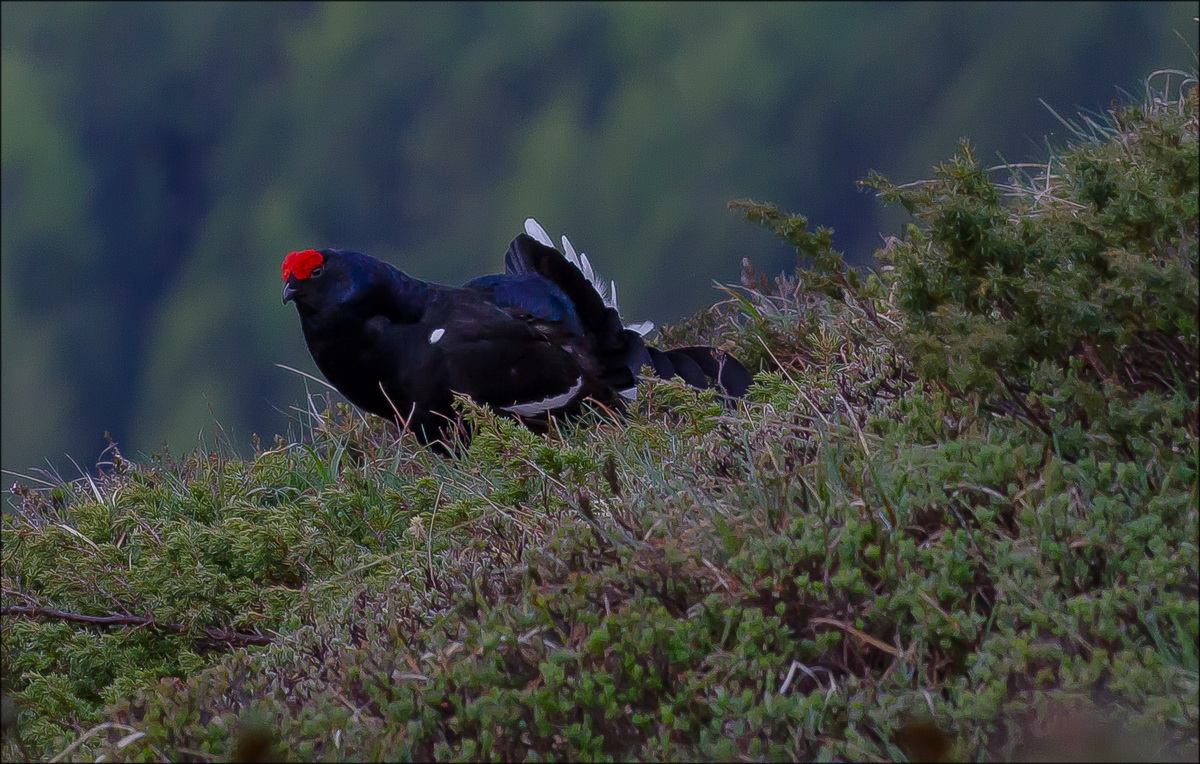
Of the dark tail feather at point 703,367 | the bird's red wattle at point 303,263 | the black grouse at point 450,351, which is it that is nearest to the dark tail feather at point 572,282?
the black grouse at point 450,351

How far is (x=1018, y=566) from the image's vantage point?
8.01 feet

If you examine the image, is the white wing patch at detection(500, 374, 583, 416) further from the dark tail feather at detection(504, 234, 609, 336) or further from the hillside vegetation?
the hillside vegetation

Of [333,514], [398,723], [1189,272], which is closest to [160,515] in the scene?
[333,514]

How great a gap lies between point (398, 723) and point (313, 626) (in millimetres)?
1149

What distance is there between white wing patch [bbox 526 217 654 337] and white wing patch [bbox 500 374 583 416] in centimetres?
81

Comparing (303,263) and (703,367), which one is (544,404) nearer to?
(703,367)

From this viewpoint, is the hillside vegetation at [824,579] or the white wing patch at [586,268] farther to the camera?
the white wing patch at [586,268]

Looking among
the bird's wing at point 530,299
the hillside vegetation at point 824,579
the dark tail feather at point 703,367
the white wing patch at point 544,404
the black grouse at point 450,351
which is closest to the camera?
the hillside vegetation at point 824,579

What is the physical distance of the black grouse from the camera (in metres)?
5.96

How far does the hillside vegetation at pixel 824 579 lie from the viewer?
2291mm

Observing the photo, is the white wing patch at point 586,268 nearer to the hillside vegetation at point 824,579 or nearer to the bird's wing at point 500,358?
the bird's wing at point 500,358

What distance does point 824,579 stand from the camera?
2629 millimetres

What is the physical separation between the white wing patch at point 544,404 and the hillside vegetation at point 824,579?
169 cm

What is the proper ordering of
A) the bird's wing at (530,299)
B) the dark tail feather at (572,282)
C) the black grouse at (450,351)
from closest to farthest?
the black grouse at (450,351) → the bird's wing at (530,299) → the dark tail feather at (572,282)
